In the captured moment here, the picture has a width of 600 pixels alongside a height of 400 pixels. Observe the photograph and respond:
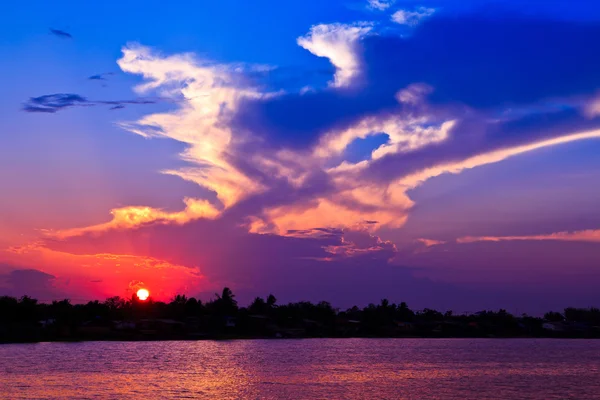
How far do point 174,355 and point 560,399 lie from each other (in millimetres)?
63848

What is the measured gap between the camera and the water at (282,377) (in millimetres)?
56156

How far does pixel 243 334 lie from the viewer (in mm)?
165125

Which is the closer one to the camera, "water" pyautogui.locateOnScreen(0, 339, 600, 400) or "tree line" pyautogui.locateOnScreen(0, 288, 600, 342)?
"water" pyautogui.locateOnScreen(0, 339, 600, 400)

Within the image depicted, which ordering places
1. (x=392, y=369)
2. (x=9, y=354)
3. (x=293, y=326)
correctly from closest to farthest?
(x=392, y=369) < (x=9, y=354) < (x=293, y=326)

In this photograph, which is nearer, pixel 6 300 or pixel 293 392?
pixel 293 392

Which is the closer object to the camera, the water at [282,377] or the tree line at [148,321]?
the water at [282,377]

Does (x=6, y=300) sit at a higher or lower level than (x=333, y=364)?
higher

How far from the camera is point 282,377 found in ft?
231

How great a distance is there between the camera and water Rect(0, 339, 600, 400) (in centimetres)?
5616

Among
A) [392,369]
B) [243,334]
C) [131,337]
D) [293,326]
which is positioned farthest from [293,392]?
[293,326]

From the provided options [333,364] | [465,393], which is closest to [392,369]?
[333,364]

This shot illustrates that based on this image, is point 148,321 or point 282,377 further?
point 148,321

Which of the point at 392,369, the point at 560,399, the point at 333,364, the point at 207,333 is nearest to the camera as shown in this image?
the point at 560,399

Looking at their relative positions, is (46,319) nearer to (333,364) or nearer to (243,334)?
(243,334)
